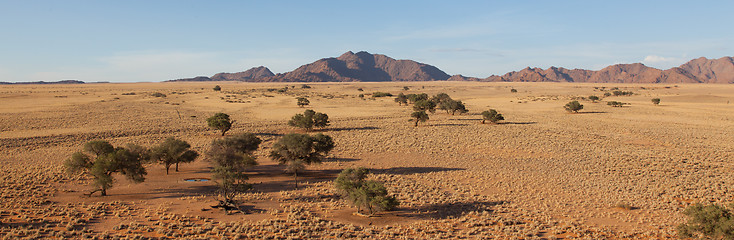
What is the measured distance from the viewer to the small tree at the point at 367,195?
18.9m

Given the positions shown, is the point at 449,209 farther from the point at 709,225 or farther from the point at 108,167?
the point at 108,167

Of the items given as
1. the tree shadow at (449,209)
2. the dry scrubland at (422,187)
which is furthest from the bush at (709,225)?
the tree shadow at (449,209)

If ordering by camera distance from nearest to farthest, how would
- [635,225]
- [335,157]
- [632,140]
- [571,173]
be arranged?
[635,225], [571,173], [335,157], [632,140]

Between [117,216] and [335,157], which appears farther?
[335,157]

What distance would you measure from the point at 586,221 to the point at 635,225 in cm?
209

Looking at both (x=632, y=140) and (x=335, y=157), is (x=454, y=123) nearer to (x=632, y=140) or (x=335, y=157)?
(x=632, y=140)

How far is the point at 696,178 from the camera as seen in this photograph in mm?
25703

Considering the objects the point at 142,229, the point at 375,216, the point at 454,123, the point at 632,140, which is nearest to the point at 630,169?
the point at 632,140

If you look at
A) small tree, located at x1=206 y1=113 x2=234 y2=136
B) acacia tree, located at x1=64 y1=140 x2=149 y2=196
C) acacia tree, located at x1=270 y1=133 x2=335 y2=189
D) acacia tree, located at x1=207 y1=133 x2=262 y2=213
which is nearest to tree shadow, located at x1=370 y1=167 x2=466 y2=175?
acacia tree, located at x1=270 y1=133 x2=335 y2=189

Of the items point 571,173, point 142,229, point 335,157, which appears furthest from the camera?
→ point 335,157

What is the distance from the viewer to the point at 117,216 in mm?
18438

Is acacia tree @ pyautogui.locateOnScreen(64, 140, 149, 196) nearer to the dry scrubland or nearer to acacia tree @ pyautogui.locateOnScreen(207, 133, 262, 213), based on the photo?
the dry scrubland

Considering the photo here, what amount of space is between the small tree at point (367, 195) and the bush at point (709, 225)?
12.5m

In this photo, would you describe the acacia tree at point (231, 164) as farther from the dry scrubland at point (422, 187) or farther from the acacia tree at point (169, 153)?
the acacia tree at point (169, 153)
